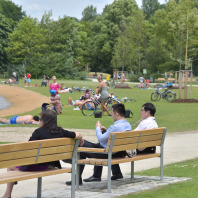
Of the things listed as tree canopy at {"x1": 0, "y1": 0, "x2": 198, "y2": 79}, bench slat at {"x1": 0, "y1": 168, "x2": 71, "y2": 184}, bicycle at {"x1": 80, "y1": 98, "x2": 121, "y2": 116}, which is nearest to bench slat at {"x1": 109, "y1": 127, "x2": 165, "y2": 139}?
bench slat at {"x1": 0, "y1": 168, "x2": 71, "y2": 184}

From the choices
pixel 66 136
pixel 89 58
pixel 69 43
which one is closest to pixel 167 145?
pixel 66 136

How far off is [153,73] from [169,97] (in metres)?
40.3

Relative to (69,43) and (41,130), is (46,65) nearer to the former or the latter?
(69,43)

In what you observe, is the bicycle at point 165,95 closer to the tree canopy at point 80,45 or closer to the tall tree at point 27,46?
the tree canopy at point 80,45

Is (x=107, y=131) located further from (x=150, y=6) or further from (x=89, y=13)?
(x=89, y=13)

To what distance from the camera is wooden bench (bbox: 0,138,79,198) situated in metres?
5.42

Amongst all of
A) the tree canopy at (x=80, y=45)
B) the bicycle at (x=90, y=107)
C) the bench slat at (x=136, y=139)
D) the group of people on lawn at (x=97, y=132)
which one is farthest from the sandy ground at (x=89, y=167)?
the tree canopy at (x=80, y=45)

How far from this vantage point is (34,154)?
19.1 ft

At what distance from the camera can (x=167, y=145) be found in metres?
12.5

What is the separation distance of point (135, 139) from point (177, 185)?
91 cm

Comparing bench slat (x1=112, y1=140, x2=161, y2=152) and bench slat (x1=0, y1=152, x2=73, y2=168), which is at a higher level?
bench slat (x1=0, y1=152, x2=73, y2=168)

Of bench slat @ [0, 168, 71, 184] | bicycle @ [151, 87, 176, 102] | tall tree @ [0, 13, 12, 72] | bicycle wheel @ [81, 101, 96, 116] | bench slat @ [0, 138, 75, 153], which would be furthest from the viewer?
tall tree @ [0, 13, 12, 72]

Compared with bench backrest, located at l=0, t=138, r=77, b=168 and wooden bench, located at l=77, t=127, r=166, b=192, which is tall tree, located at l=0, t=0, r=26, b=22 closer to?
wooden bench, located at l=77, t=127, r=166, b=192

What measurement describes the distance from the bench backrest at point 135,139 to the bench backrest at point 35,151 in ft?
2.42
